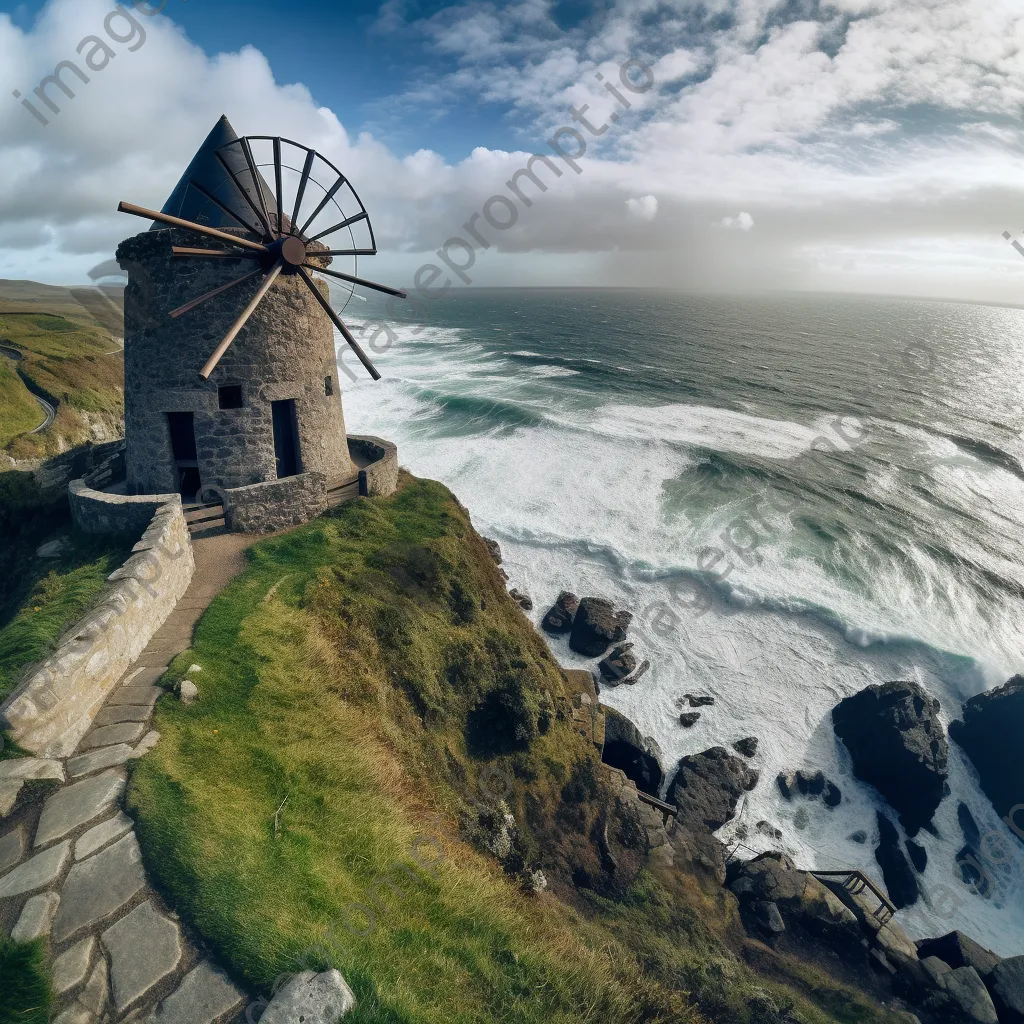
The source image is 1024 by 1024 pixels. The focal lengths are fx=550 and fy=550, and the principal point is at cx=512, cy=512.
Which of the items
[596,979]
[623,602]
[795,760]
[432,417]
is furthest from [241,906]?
[432,417]

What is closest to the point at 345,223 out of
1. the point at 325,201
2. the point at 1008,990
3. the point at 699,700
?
the point at 325,201

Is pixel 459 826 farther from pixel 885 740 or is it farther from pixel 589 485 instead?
pixel 589 485

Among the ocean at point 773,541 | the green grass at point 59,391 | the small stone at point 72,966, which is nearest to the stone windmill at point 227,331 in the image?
the small stone at point 72,966

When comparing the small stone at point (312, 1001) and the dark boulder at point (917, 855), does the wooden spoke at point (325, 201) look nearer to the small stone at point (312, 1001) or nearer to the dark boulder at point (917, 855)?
the small stone at point (312, 1001)

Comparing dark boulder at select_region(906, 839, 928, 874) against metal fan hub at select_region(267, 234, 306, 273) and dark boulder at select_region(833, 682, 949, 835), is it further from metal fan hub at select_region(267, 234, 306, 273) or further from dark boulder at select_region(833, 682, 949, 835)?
metal fan hub at select_region(267, 234, 306, 273)

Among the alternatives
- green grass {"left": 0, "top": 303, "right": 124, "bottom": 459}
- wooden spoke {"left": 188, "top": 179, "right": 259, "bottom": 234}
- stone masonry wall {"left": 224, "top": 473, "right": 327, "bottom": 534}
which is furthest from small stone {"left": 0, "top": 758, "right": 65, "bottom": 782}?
green grass {"left": 0, "top": 303, "right": 124, "bottom": 459}

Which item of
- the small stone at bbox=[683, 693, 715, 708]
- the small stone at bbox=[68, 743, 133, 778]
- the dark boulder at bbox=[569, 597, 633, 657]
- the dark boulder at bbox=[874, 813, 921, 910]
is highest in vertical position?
the small stone at bbox=[68, 743, 133, 778]
